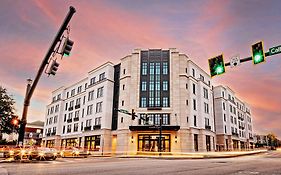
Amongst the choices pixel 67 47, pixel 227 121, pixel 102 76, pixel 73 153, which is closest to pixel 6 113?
pixel 73 153

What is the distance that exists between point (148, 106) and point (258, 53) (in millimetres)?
33812

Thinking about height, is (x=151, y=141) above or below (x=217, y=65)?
below

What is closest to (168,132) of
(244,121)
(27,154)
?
(27,154)

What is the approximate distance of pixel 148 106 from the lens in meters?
44.5

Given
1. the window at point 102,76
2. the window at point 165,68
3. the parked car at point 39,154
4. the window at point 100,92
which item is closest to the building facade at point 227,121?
the window at point 165,68

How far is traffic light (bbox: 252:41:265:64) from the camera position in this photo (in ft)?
37.1

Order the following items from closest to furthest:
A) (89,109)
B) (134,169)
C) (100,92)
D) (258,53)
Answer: (258,53)
(134,169)
(100,92)
(89,109)

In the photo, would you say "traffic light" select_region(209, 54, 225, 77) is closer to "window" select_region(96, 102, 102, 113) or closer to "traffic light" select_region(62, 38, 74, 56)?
"traffic light" select_region(62, 38, 74, 56)

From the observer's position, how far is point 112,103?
5091 centimetres

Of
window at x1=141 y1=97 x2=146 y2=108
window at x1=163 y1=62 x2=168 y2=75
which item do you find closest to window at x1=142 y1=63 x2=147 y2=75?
window at x1=163 y1=62 x2=168 y2=75

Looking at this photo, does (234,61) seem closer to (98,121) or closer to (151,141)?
(151,141)

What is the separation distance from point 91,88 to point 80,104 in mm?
7066

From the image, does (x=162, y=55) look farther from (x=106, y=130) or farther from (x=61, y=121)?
(x=61, y=121)

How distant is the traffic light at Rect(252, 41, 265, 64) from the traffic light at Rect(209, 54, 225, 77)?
178 cm
